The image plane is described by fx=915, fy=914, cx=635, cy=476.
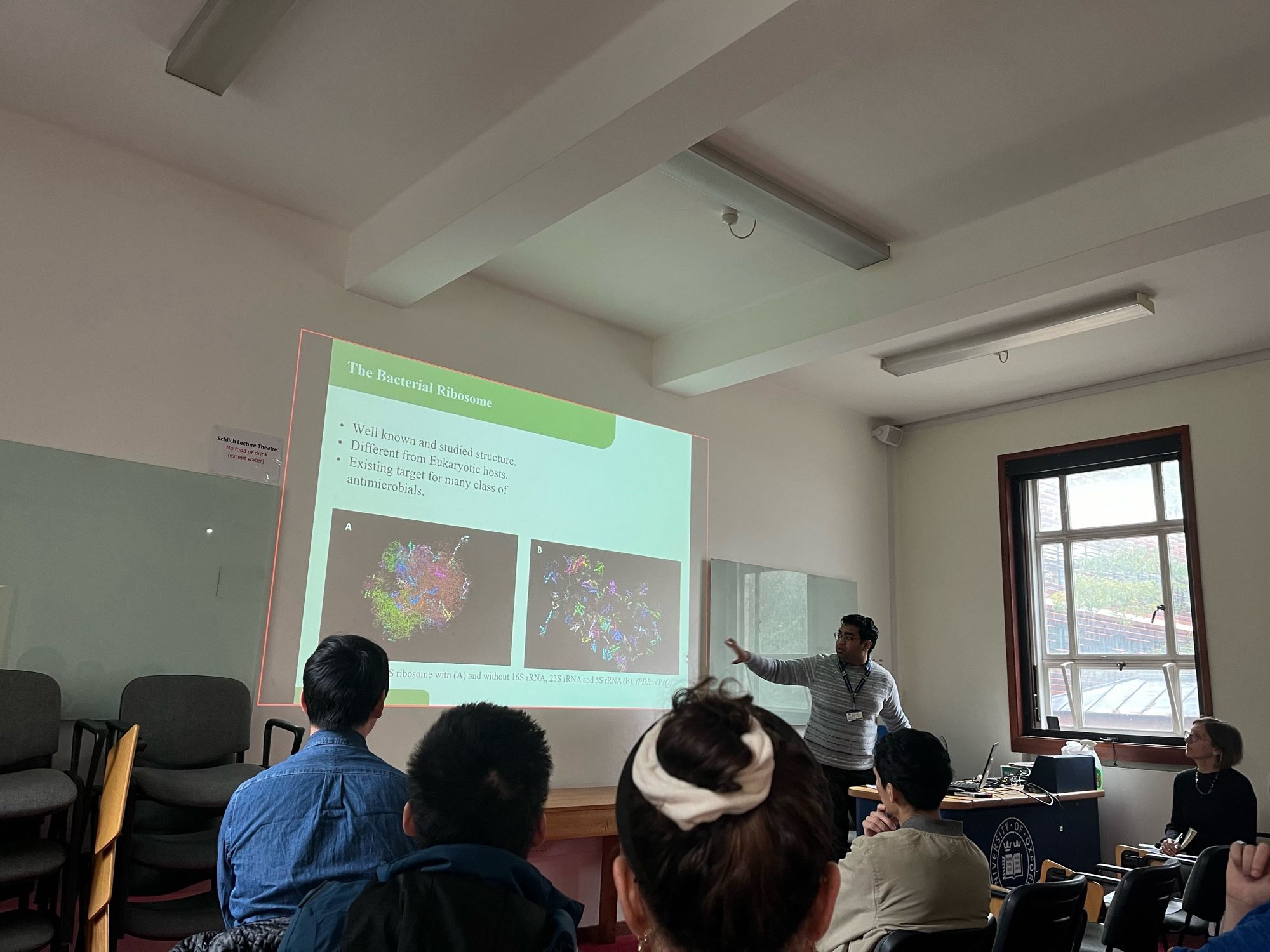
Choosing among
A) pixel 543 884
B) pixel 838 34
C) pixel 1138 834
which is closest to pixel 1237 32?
pixel 838 34

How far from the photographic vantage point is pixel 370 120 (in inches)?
131

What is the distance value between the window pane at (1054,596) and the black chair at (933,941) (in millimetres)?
4486

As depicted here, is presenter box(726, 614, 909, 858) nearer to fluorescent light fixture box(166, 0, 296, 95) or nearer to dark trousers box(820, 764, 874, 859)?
dark trousers box(820, 764, 874, 859)

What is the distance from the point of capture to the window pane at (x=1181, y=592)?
17.6 ft

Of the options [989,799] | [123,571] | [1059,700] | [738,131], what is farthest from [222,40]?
[1059,700]

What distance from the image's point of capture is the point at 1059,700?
5.86 meters

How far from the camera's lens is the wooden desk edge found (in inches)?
159

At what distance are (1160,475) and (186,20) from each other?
558 centimetres

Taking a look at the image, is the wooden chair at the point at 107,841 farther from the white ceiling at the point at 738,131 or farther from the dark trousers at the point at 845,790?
the dark trousers at the point at 845,790

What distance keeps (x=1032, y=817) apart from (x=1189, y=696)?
1428 millimetres

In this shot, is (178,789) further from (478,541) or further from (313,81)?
(313,81)

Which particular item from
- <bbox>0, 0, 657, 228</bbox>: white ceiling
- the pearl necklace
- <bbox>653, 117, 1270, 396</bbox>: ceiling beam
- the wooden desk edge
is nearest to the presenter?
the wooden desk edge

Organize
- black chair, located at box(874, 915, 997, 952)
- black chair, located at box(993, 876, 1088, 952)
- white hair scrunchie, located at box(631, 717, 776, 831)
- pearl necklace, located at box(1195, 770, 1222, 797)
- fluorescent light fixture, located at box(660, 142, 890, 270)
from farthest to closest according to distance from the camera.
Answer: pearl necklace, located at box(1195, 770, 1222, 797) → fluorescent light fixture, located at box(660, 142, 890, 270) → black chair, located at box(993, 876, 1088, 952) → black chair, located at box(874, 915, 997, 952) → white hair scrunchie, located at box(631, 717, 776, 831)

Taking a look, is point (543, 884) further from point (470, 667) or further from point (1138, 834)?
point (1138, 834)
